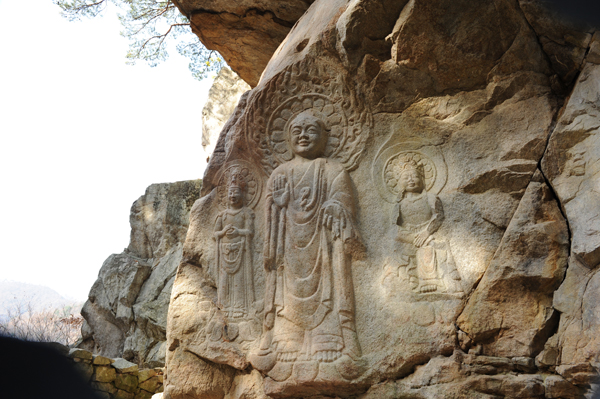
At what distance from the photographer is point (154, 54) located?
36.1 feet

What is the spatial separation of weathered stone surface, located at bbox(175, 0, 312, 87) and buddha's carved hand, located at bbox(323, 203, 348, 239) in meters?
3.55

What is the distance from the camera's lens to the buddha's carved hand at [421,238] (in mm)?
4480

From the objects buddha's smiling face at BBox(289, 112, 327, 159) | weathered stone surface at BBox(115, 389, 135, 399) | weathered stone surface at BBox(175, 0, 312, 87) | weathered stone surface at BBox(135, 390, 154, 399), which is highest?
weathered stone surface at BBox(175, 0, 312, 87)

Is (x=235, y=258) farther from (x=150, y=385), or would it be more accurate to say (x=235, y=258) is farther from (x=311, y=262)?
(x=150, y=385)

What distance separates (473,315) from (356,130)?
7.18 ft

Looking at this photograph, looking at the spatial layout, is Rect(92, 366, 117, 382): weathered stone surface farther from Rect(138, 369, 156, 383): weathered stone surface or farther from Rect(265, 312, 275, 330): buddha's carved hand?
Rect(265, 312, 275, 330): buddha's carved hand

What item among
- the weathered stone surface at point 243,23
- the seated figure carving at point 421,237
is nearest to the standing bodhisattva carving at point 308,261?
the seated figure carving at point 421,237

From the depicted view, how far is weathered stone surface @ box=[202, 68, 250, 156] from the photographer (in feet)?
42.3

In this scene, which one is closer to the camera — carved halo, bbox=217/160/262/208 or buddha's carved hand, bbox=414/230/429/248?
buddha's carved hand, bbox=414/230/429/248

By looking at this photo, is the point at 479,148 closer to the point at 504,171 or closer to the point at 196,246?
the point at 504,171

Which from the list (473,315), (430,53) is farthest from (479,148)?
(473,315)

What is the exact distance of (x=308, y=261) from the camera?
4.72 m

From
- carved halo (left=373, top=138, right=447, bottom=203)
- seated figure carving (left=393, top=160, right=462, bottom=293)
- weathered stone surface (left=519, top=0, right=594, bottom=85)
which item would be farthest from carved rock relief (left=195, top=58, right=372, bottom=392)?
weathered stone surface (left=519, top=0, right=594, bottom=85)

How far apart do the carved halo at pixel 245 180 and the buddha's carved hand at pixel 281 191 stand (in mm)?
345
